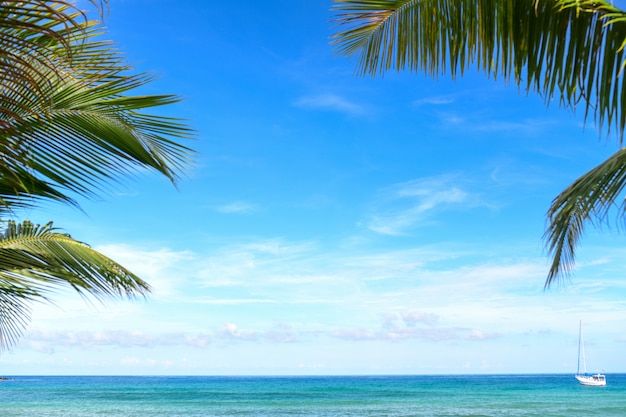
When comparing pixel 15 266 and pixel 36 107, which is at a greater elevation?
pixel 36 107

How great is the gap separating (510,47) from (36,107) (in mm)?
2035

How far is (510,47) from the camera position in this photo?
2.84 meters

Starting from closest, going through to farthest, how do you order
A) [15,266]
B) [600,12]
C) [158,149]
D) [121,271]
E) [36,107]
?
1. [36,107]
2. [600,12]
3. [158,149]
4. [15,266]
5. [121,271]

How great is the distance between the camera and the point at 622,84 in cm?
267

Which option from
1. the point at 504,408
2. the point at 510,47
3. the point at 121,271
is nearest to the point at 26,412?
the point at 504,408

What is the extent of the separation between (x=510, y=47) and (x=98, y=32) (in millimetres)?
1795

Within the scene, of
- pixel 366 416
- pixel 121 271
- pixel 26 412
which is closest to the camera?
pixel 121 271

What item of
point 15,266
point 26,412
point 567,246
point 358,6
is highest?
point 358,6

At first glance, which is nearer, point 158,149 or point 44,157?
point 44,157

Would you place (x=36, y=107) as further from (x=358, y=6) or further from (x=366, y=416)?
(x=366, y=416)

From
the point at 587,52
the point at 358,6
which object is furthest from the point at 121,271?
the point at 587,52

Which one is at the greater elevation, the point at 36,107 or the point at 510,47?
the point at 510,47

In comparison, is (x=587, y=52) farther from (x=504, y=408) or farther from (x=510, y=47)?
(x=504, y=408)

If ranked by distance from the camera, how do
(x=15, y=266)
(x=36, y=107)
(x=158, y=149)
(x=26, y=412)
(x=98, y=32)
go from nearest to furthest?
(x=36, y=107) → (x=98, y=32) → (x=158, y=149) → (x=15, y=266) → (x=26, y=412)
